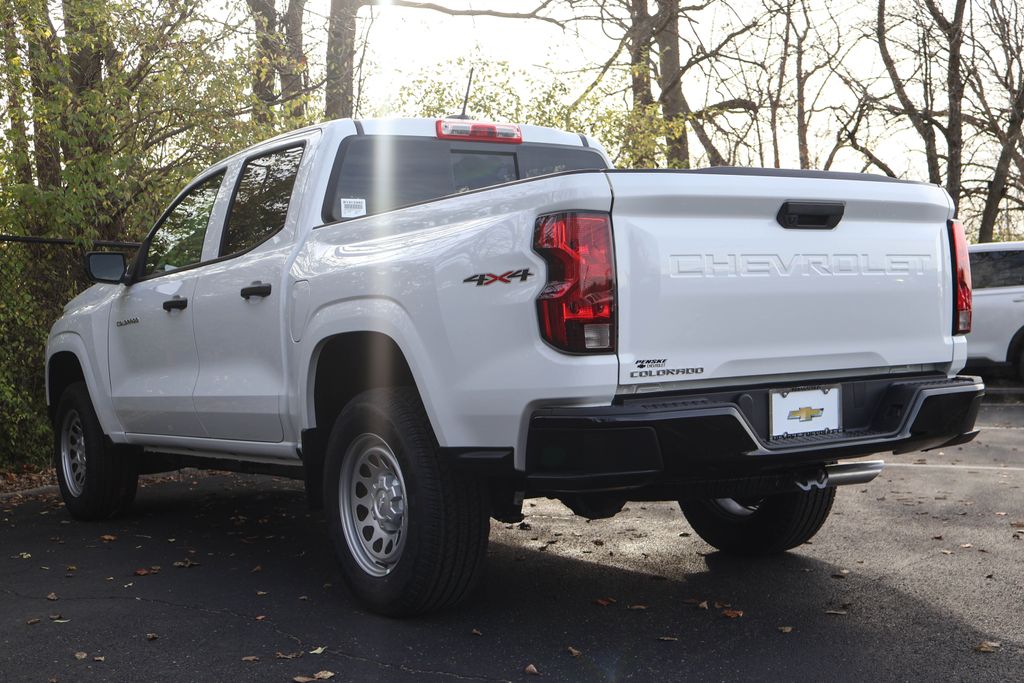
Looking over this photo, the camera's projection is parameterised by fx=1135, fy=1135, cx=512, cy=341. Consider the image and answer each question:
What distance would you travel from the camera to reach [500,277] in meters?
3.80

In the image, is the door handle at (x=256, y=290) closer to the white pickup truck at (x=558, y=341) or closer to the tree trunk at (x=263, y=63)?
the white pickup truck at (x=558, y=341)

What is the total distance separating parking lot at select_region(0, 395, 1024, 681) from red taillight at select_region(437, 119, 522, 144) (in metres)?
2.10

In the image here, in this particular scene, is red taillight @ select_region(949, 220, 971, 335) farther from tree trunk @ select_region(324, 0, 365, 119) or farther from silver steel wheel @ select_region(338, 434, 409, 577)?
tree trunk @ select_region(324, 0, 365, 119)

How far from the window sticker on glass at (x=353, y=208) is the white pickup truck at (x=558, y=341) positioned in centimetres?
2

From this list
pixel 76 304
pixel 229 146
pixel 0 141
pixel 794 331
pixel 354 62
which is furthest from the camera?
pixel 354 62

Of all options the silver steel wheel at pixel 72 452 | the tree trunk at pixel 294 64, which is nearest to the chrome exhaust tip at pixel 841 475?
the silver steel wheel at pixel 72 452

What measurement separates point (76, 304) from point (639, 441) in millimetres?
4803

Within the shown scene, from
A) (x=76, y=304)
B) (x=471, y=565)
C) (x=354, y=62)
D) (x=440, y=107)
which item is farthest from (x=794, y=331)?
(x=354, y=62)

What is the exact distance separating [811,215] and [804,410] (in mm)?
699

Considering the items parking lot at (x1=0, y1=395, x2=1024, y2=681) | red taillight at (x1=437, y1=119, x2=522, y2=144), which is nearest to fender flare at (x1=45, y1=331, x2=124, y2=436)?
parking lot at (x1=0, y1=395, x2=1024, y2=681)

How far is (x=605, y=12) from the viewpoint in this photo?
58.6 ft

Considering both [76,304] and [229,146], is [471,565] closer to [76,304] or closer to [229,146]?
[76,304]

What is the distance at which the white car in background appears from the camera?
14.3 m

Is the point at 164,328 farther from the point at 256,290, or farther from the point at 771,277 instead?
the point at 771,277
